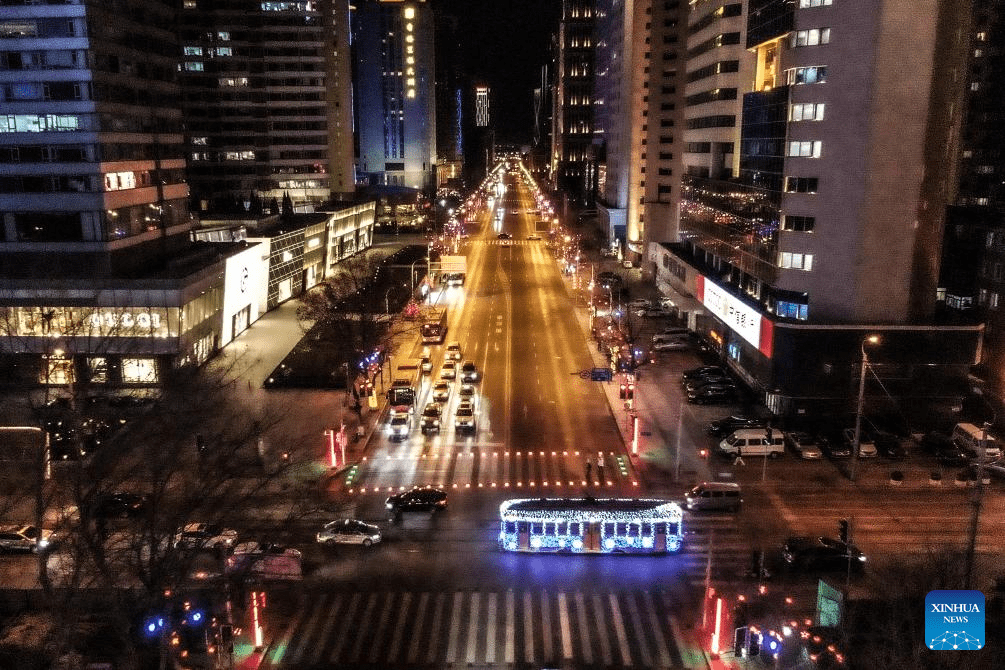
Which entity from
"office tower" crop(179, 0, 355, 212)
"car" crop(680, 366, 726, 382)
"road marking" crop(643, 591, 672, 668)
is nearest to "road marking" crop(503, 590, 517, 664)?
"road marking" crop(643, 591, 672, 668)

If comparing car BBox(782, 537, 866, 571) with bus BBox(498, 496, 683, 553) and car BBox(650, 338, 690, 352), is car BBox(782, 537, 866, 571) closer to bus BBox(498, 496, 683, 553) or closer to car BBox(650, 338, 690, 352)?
bus BBox(498, 496, 683, 553)

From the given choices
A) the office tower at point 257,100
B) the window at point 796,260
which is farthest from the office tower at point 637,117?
the window at point 796,260

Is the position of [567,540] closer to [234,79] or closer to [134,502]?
[134,502]

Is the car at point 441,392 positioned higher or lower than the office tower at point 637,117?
lower

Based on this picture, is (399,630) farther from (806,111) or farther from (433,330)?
(433,330)

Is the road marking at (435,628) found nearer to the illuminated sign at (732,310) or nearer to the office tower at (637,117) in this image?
the illuminated sign at (732,310)

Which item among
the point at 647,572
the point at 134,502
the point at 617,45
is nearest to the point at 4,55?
the point at 134,502
